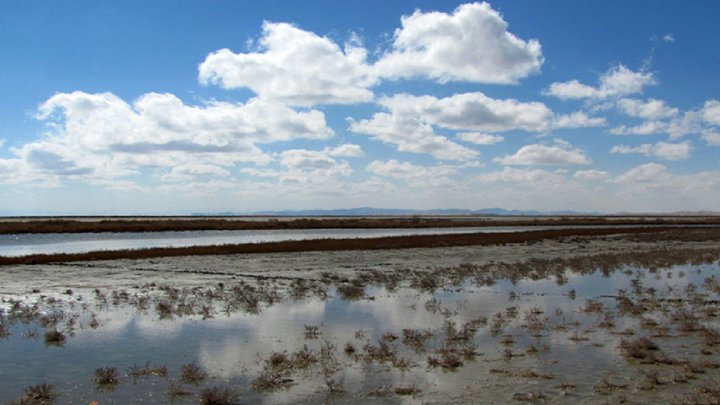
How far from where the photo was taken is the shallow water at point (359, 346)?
402 inches

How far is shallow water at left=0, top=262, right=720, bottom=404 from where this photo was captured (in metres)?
10.2

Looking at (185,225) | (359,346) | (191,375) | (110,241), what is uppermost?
(185,225)

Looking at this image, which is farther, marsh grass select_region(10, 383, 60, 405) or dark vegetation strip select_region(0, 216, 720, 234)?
dark vegetation strip select_region(0, 216, 720, 234)

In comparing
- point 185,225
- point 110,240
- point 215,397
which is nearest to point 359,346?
point 215,397

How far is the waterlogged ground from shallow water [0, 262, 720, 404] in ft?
0.18

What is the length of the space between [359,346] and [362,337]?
38.0 inches

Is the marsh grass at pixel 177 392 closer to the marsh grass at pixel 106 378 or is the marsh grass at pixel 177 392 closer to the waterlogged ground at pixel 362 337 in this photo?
the waterlogged ground at pixel 362 337

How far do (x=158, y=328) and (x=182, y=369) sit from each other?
4867 millimetres

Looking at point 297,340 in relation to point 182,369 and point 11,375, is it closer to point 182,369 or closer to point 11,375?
point 182,369

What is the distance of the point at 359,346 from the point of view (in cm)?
1351

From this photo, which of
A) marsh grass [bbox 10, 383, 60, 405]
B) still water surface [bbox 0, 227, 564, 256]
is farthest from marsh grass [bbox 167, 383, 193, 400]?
still water surface [bbox 0, 227, 564, 256]

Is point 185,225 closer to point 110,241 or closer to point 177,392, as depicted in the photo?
point 110,241

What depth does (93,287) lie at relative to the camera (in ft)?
79.8

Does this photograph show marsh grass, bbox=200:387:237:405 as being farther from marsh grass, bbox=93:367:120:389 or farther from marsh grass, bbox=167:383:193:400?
marsh grass, bbox=93:367:120:389
